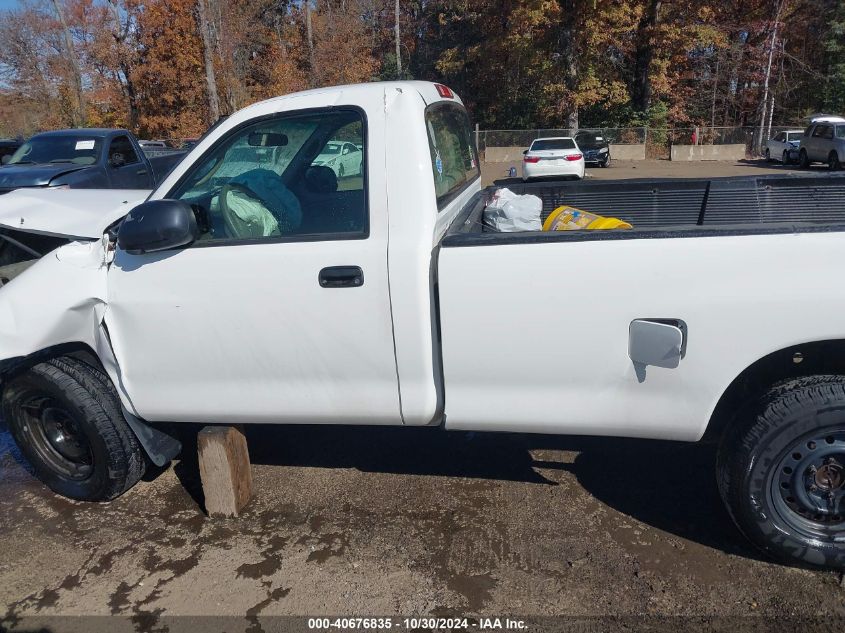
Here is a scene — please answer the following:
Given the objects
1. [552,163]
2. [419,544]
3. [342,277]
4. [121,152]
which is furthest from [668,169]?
[342,277]

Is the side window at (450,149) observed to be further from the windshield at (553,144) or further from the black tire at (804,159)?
the black tire at (804,159)

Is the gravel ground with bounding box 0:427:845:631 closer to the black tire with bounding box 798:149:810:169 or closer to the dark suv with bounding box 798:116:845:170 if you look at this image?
the dark suv with bounding box 798:116:845:170

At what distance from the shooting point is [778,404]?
2.74 metres

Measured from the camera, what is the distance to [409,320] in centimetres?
299

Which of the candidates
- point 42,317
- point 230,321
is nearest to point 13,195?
point 42,317

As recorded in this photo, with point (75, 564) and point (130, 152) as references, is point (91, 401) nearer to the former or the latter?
point (75, 564)

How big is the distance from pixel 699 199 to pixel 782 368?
148 cm

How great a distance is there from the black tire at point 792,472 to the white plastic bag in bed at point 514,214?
140cm

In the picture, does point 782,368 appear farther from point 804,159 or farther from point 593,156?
point 593,156

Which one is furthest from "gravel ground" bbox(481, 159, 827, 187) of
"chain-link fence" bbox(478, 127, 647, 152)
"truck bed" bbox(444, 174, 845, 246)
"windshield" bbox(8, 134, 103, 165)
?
"truck bed" bbox(444, 174, 845, 246)

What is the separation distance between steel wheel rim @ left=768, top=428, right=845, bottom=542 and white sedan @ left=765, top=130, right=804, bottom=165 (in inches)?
1211

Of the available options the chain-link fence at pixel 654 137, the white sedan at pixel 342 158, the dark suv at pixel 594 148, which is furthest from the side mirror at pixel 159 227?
the chain-link fence at pixel 654 137

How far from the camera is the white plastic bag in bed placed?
364 centimetres

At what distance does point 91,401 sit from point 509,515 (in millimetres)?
2150
